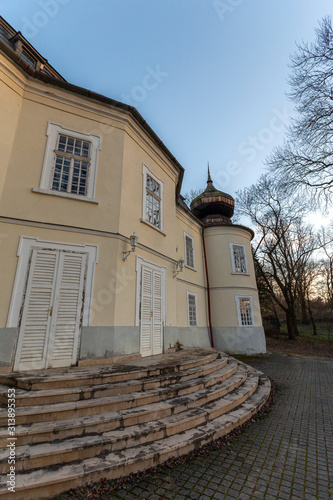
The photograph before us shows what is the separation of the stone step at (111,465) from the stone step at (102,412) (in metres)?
0.39

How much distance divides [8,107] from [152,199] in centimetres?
506

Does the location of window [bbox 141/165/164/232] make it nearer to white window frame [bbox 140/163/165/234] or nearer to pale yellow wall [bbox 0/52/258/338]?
white window frame [bbox 140/163/165/234]

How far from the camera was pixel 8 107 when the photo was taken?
20.8 feet

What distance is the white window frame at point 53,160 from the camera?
641 cm

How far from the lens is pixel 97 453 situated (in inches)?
123

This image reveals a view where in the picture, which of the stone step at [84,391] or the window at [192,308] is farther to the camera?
the window at [192,308]

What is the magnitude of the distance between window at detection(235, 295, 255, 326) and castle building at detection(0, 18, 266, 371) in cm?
780

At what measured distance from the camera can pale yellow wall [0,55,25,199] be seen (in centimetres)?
604

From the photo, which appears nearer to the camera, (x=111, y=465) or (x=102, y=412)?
(x=111, y=465)

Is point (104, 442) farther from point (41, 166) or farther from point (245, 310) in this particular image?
point (245, 310)

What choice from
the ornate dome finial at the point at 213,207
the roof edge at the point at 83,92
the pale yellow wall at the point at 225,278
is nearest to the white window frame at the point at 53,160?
the roof edge at the point at 83,92

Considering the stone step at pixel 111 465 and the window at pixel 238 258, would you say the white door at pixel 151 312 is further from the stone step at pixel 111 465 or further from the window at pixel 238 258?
the window at pixel 238 258

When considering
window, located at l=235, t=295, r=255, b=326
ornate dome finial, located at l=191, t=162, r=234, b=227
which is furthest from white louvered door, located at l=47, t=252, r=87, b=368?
ornate dome finial, located at l=191, t=162, r=234, b=227

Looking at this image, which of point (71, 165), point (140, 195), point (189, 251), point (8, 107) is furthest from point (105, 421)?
point (189, 251)
